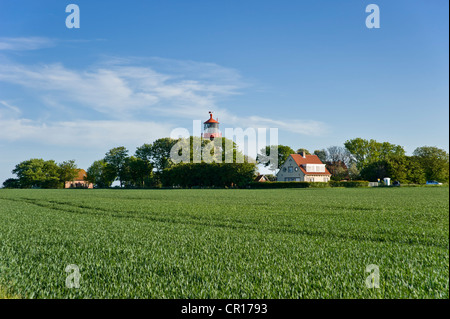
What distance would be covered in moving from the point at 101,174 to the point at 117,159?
7146 mm

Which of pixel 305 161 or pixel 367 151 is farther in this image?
pixel 305 161

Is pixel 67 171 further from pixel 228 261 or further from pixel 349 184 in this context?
pixel 228 261

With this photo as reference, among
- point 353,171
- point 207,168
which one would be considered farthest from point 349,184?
point 207,168

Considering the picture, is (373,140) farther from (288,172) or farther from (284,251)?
(284,251)

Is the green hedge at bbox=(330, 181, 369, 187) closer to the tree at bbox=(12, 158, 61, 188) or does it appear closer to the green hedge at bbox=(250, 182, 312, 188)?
the green hedge at bbox=(250, 182, 312, 188)

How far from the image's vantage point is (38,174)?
82.4 meters

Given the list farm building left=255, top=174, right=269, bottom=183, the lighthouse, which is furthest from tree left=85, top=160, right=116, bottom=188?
A: farm building left=255, top=174, right=269, bottom=183

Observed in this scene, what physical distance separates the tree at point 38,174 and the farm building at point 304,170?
181 feet

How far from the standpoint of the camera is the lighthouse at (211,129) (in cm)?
8944

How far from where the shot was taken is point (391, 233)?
10.7 meters
